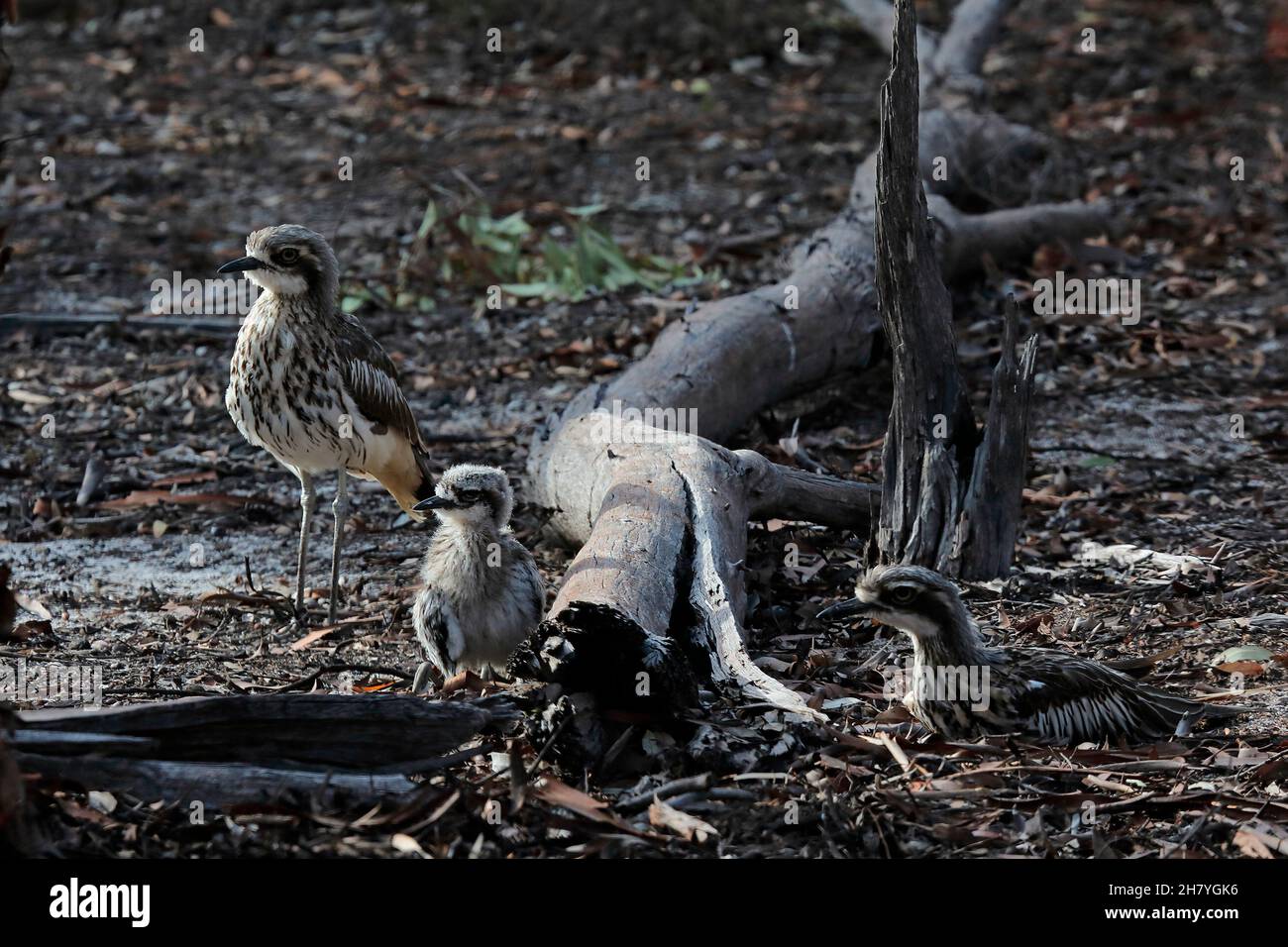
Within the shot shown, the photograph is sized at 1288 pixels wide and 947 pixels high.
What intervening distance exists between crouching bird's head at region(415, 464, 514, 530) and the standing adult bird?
3.06 feet

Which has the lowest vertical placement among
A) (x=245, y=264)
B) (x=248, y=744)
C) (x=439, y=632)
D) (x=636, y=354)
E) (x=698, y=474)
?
(x=248, y=744)

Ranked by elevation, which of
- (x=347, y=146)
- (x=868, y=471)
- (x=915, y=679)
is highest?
(x=347, y=146)

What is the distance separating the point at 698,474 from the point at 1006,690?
1733 millimetres

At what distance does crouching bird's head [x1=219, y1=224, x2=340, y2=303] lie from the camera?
719cm

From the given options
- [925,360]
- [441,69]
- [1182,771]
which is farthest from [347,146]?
[1182,771]

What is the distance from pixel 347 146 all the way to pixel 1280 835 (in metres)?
11.5

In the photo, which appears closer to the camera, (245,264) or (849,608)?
(849,608)

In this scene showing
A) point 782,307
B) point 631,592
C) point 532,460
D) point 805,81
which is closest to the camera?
point 631,592

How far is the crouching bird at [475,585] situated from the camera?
614cm

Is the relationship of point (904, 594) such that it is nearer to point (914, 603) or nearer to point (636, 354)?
point (914, 603)

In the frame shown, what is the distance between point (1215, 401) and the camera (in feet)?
30.7

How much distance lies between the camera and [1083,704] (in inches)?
213

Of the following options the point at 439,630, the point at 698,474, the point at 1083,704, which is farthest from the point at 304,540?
the point at 1083,704
